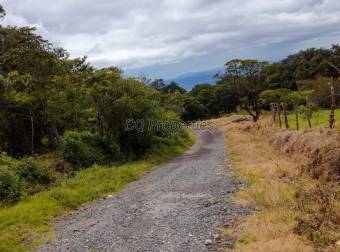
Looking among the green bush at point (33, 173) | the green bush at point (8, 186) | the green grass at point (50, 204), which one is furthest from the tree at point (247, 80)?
the green bush at point (8, 186)

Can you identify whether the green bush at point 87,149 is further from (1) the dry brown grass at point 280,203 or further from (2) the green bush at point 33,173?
(1) the dry brown grass at point 280,203

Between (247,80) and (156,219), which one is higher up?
(247,80)

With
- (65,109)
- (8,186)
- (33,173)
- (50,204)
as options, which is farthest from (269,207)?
(65,109)

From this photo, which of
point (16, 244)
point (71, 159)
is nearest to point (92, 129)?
point (71, 159)

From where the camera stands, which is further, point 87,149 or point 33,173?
point 87,149

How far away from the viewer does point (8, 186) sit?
48.0 ft

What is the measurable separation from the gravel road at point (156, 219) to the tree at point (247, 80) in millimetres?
37364

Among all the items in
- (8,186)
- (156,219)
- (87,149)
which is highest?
(87,149)

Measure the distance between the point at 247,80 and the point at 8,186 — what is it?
142ft

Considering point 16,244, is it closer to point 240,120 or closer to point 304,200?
point 304,200

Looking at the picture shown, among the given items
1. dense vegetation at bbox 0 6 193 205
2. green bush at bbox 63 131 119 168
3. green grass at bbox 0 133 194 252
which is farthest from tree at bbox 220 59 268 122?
green grass at bbox 0 133 194 252

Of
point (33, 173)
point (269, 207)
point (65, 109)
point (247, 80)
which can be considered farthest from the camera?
point (247, 80)

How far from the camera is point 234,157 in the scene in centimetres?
2116

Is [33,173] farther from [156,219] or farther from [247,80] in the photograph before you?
[247,80]
